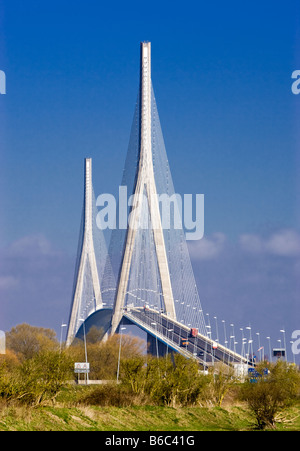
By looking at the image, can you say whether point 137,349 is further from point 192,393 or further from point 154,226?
point 192,393

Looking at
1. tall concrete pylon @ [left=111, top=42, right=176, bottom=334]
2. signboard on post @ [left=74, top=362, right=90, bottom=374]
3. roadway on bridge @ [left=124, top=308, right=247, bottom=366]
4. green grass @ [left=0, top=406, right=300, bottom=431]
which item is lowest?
green grass @ [left=0, top=406, right=300, bottom=431]

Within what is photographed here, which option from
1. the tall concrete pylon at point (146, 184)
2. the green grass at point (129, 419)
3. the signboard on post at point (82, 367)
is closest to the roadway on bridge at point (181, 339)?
the tall concrete pylon at point (146, 184)

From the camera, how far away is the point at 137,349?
7538cm

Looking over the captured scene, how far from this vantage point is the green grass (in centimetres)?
2303

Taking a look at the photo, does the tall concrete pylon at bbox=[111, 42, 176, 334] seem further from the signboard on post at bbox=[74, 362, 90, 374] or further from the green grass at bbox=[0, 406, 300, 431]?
the green grass at bbox=[0, 406, 300, 431]

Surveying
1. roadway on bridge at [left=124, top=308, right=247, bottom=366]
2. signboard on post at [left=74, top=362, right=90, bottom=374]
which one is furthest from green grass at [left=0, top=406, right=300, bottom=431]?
roadway on bridge at [left=124, top=308, right=247, bottom=366]

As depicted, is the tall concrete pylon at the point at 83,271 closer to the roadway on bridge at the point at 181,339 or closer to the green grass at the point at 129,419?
the roadway on bridge at the point at 181,339

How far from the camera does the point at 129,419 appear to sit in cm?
2788

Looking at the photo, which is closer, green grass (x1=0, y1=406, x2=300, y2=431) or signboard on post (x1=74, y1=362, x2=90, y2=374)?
green grass (x1=0, y1=406, x2=300, y2=431)

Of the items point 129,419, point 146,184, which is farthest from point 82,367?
point 129,419

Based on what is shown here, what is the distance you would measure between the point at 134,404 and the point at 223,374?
23.0 feet

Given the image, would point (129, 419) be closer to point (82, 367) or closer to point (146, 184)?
point (82, 367)

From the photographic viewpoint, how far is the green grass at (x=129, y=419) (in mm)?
23031

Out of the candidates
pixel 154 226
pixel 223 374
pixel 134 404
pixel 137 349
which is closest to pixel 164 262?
pixel 154 226
